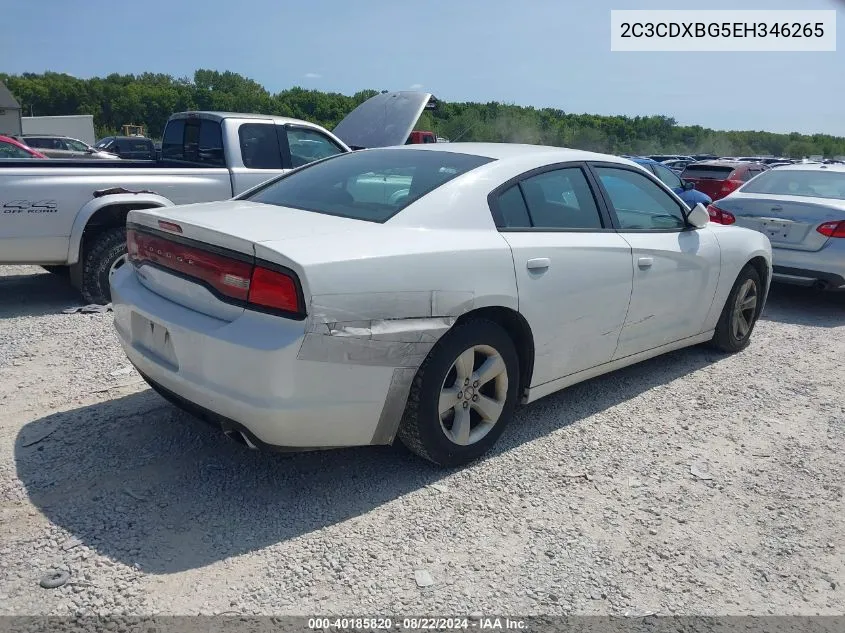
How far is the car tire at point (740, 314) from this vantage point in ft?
17.8

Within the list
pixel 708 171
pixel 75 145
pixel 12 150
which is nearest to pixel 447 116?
pixel 75 145

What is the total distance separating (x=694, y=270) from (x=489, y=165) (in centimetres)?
184

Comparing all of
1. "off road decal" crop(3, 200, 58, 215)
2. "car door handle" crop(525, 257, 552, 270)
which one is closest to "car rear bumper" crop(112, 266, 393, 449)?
"car door handle" crop(525, 257, 552, 270)

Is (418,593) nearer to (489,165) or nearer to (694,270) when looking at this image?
(489,165)

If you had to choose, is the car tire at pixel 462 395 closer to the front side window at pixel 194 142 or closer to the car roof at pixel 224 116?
the front side window at pixel 194 142

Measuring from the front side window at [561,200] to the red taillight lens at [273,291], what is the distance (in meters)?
1.53

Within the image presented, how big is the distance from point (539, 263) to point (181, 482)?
202 centimetres

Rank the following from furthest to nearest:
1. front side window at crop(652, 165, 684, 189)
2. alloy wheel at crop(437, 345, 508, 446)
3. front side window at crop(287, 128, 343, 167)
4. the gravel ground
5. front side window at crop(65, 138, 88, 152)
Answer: front side window at crop(65, 138, 88, 152), front side window at crop(652, 165, 684, 189), front side window at crop(287, 128, 343, 167), alloy wheel at crop(437, 345, 508, 446), the gravel ground

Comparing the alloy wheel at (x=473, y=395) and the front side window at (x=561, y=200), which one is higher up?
the front side window at (x=561, y=200)

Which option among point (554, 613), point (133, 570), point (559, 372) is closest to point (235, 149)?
point (559, 372)

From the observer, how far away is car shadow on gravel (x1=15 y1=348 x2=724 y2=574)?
9.38ft

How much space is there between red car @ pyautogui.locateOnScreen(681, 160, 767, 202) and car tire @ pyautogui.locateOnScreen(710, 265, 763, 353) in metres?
9.83

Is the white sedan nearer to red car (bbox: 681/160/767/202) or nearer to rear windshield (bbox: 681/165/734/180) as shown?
red car (bbox: 681/160/767/202)

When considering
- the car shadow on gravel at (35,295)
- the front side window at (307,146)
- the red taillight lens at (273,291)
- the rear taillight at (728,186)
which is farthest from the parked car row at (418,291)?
the rear taillight at (728,186)
